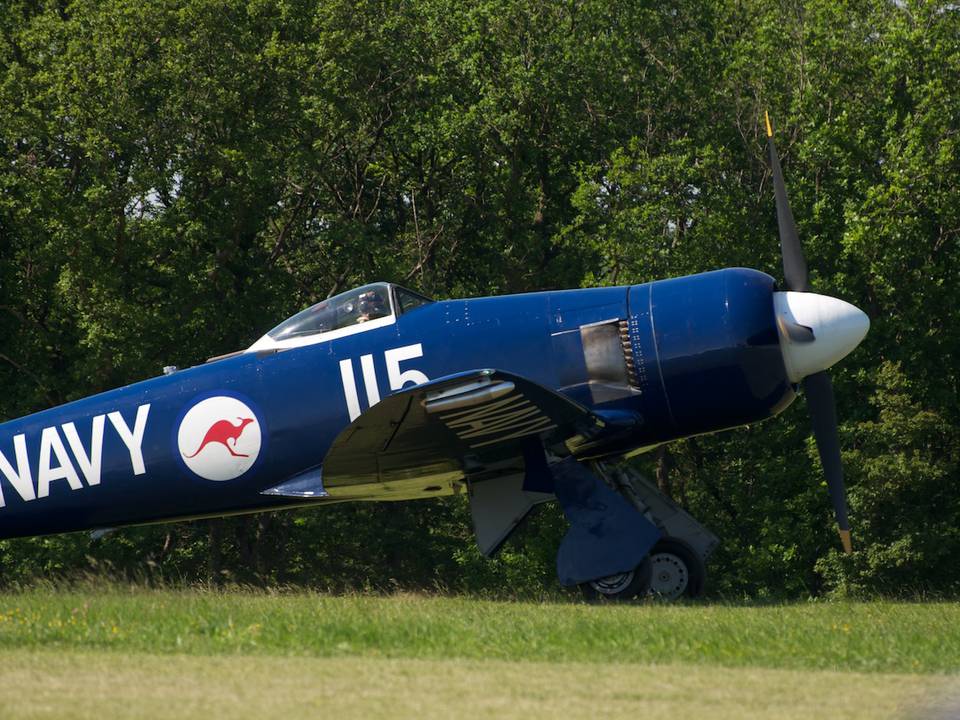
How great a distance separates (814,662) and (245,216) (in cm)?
1549

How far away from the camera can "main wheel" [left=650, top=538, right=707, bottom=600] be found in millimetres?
12156

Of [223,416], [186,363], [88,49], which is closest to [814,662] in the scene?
[223,416]

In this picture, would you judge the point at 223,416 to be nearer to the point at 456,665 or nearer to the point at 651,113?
the point at 456,665

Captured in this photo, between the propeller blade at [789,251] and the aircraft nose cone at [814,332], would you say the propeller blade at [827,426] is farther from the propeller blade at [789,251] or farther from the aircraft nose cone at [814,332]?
the propeller blade at [789,251]

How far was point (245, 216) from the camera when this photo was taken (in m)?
21.6

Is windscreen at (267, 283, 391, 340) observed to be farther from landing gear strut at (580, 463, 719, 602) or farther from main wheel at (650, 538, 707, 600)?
main wheel at (650, 538, 707, 600)

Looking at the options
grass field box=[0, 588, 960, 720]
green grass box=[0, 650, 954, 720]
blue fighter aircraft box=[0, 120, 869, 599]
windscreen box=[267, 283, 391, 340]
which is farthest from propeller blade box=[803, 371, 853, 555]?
green grass box=[0, 650, 954, 720]

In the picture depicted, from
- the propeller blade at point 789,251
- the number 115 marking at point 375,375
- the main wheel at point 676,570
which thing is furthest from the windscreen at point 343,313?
the propeller blade at point 789,251

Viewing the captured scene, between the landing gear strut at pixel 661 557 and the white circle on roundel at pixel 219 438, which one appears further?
the white circle on roundel at pixel 219 438

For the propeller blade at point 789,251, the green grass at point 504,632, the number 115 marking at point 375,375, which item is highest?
the propeller blade at point 789,251

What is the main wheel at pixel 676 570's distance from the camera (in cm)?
1216

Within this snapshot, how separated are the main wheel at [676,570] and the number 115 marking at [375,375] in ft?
9.20

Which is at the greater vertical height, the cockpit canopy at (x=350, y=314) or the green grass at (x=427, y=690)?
the cockpit canopy at (x=350, y=314)

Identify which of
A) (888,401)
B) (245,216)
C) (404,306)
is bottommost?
(888,401)
